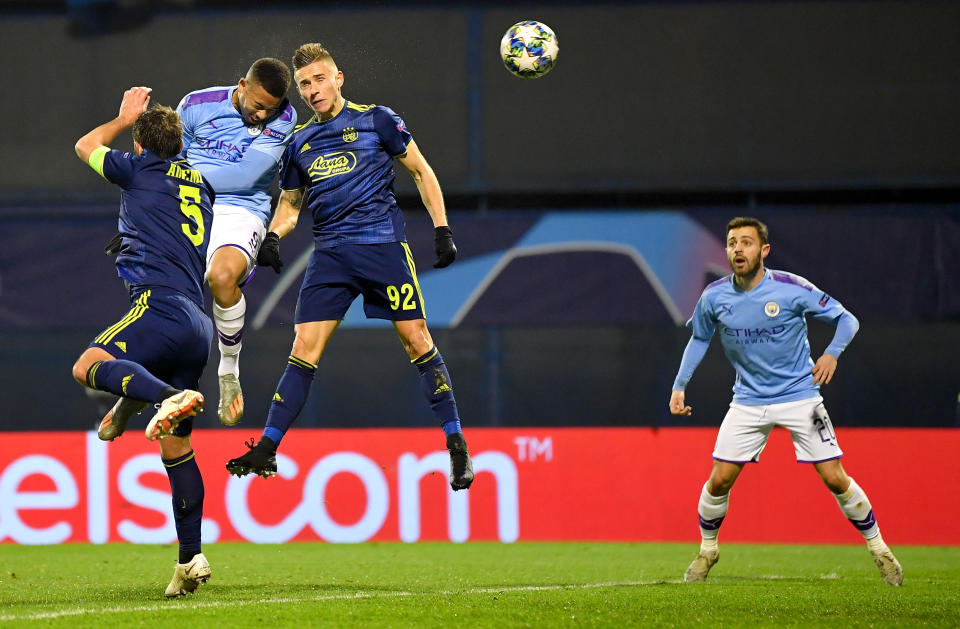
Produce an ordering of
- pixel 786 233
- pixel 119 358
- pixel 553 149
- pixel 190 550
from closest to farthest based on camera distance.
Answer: pixel 119 358
pixel 190 550
pixel 786 233
pixel 553 149

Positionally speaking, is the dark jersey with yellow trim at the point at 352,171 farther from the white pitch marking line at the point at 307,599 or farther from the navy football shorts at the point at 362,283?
the white pitch marking line at the point at 307,599

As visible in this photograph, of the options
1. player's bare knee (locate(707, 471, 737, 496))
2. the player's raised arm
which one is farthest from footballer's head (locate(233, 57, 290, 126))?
player's bare knee (locate(707, 471, 737, 496))

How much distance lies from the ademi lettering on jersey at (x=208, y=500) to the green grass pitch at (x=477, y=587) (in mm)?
307

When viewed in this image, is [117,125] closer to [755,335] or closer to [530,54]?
[530,54]

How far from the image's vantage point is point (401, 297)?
6.35 m

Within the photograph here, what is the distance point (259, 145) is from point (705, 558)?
3.45 meters

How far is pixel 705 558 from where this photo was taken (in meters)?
7.14

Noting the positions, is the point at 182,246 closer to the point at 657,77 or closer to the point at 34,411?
the point at 657,77

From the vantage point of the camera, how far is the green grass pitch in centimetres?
521

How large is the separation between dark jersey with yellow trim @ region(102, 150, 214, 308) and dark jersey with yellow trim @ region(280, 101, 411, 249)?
75cm

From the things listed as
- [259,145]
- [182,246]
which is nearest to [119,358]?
[182,246]

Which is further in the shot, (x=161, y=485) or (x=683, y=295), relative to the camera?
(x=683, y=295)

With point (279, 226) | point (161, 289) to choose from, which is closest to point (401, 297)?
point (279, 226)

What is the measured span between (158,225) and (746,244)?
3.30 metres
